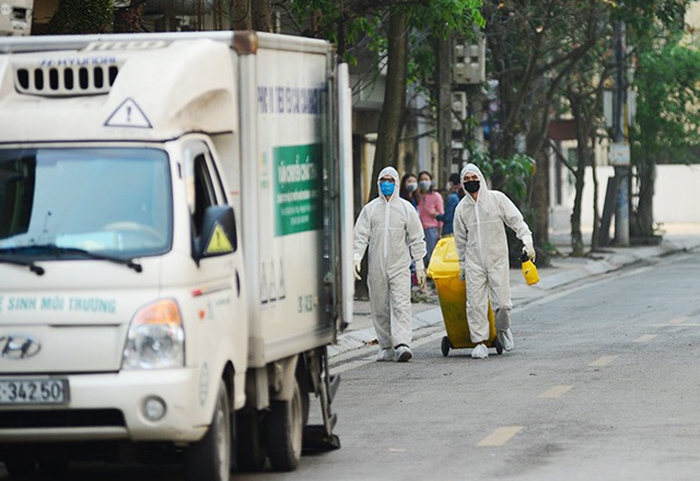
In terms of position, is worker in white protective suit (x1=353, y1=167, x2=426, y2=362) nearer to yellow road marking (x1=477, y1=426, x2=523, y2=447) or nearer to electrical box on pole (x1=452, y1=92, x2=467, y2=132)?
yellow road marking (x1=477, y1=426, x2=523, y2=447)

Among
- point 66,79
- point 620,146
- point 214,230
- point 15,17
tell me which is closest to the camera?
point 214,230

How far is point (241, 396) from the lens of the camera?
30.1ft

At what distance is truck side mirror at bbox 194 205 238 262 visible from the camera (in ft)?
27.5

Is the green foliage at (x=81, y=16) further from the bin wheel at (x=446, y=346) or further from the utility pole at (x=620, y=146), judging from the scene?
the utility pole at (x=620, y=146)

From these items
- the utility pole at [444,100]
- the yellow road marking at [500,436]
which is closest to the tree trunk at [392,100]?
the utility pole at [444,100]

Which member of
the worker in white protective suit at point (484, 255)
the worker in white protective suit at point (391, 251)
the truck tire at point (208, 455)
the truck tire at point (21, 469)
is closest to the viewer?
the truck tire at point (208, 455)

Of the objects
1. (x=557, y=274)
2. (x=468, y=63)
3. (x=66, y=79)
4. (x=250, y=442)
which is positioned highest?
(x=468, y=63)

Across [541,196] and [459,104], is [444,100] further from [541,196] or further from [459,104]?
[541,196]

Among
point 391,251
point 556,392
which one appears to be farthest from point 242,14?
point 556,392

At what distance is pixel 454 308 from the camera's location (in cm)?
1767

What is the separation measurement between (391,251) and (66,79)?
330 inches

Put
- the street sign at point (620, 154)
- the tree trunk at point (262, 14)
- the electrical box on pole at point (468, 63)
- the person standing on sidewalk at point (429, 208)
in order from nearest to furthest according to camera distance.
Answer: the tree trunk at point (262, 14), the person standing on sidewalk at point (429, 208), the electrical box on pole at point (468, 63), the street sign at point (620, 154)

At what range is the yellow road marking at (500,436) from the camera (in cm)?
1117

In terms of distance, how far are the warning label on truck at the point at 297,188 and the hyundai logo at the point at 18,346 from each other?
6.12 ft
